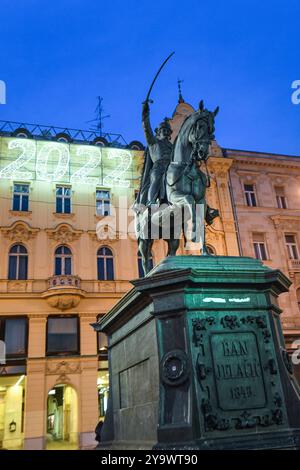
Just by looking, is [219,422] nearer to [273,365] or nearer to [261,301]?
[273,365]

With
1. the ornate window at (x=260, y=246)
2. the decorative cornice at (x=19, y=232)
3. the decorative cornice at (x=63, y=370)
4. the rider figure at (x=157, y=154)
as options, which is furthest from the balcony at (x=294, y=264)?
the rider figure at (x=157, y=154)

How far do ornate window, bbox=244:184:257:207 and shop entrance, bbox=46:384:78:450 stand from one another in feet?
49.2

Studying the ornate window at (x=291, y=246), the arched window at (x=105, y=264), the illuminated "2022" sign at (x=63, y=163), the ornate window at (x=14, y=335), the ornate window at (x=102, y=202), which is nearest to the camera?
the ornate window at (x=14, y=335)

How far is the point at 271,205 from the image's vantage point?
27656 mm

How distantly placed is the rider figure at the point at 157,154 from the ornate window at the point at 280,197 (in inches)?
868

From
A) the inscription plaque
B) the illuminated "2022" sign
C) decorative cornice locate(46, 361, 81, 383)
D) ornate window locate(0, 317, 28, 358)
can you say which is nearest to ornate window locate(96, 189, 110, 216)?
the illuminated "2022" sign

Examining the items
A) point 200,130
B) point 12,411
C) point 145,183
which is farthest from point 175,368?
point 12,411

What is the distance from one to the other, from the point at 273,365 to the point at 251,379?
0.30 m

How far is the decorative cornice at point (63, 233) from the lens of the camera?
23203mm

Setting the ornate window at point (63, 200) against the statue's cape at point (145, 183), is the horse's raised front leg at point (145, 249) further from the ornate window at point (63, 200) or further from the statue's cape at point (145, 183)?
the ornate window at point (63, 200)

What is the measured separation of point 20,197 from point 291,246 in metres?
16.1

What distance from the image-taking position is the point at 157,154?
23.5 ft
